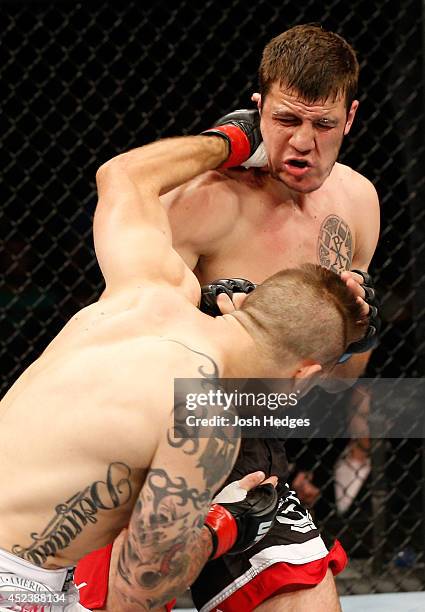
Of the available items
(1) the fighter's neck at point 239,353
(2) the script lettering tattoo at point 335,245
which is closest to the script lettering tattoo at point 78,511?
(1) the fighter's neck at point 239,353

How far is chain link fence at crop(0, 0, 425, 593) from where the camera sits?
2762 mm

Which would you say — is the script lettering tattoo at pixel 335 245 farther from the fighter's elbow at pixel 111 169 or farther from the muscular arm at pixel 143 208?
the fighter's elbow at pixel 111 169

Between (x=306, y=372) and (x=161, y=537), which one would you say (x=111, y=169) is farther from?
(x=161, y=537)

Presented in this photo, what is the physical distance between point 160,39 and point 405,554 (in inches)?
63.6

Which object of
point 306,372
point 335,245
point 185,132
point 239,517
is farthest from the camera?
point 185,132

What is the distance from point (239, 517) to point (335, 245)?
Result: 0.58 meters

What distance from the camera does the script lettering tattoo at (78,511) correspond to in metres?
1.31

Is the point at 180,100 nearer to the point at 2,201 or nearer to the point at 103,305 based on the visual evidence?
the point at 2,201

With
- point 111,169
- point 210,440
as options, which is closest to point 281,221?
point 111,169

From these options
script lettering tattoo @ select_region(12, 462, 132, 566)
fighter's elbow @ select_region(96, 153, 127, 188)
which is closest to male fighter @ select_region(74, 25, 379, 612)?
fighter's elbow @ select_region(96, 153, 127, 188)

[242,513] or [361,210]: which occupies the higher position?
[361,210]

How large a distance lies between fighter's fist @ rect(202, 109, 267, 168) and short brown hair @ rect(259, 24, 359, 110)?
63 mm

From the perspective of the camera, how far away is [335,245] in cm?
186

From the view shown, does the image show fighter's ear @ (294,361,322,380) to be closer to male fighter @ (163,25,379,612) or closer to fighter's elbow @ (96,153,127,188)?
male fighter @ (163,25,379,612)
